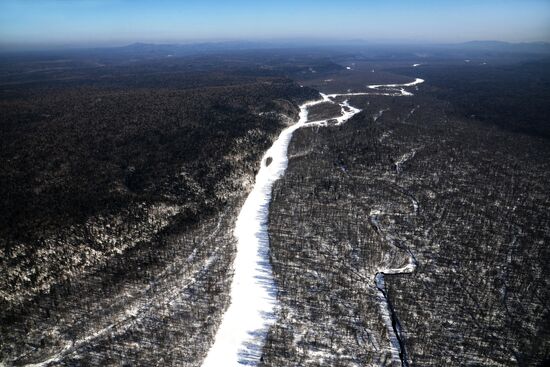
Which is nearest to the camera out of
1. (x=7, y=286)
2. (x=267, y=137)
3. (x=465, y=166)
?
(x=7, y=286)

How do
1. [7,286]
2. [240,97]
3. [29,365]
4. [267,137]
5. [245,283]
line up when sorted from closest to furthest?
[29,365]
[7,286]
[245,283]
[267,137]
[240,97]

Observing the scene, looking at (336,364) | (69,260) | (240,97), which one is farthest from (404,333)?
(240,97)

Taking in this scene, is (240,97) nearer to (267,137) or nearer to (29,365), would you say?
(267,137)

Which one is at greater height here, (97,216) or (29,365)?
(97,216)

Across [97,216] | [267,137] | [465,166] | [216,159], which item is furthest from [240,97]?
[97,216]

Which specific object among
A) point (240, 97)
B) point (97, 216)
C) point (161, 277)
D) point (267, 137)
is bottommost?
point (161, 277)

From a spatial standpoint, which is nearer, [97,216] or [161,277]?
[161,277]
